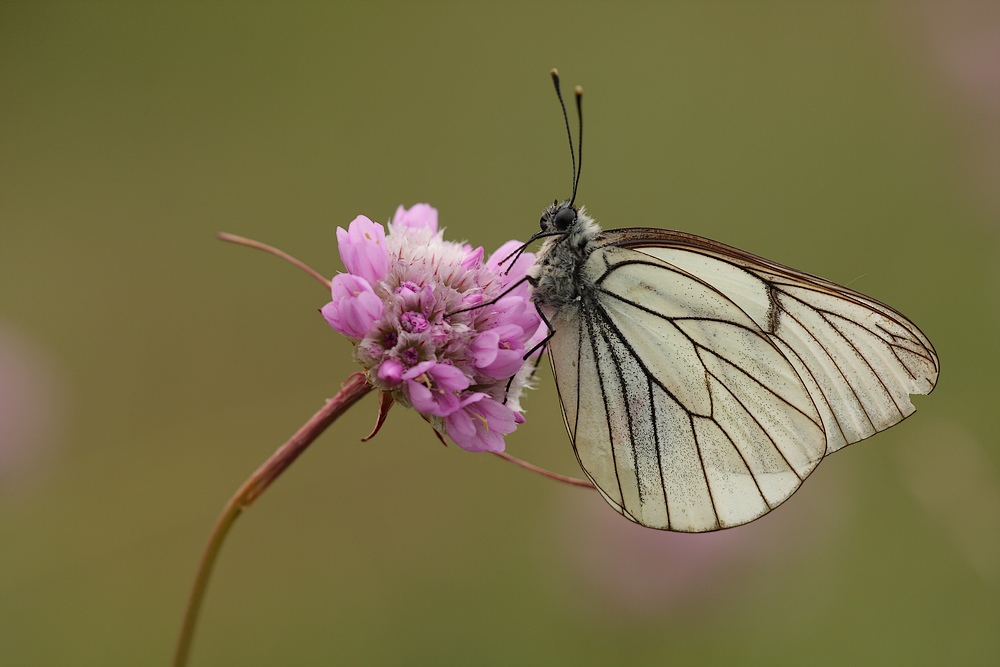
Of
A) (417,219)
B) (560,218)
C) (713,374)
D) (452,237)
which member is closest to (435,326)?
(417,219)

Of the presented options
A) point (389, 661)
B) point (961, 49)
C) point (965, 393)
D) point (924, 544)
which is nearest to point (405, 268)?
point (389, 661)

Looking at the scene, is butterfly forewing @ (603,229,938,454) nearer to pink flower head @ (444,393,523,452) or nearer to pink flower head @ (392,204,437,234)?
pink flower head @ (392,204,437,234)

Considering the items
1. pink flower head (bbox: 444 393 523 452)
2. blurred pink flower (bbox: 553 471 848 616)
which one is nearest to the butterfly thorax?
pink flower head (bbox: 444 393 523 452)

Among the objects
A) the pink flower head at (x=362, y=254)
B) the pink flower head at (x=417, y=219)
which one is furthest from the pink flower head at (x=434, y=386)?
the pink flower head at (x=417, y=219)

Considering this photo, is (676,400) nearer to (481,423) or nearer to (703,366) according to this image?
(703,366)

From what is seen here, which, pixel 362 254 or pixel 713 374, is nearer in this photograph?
pixel 362 254

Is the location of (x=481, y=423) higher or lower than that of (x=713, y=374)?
lower

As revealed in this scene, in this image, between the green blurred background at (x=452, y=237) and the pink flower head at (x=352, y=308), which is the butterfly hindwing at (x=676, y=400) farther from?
the green blurred background at (x=452, y=237)
